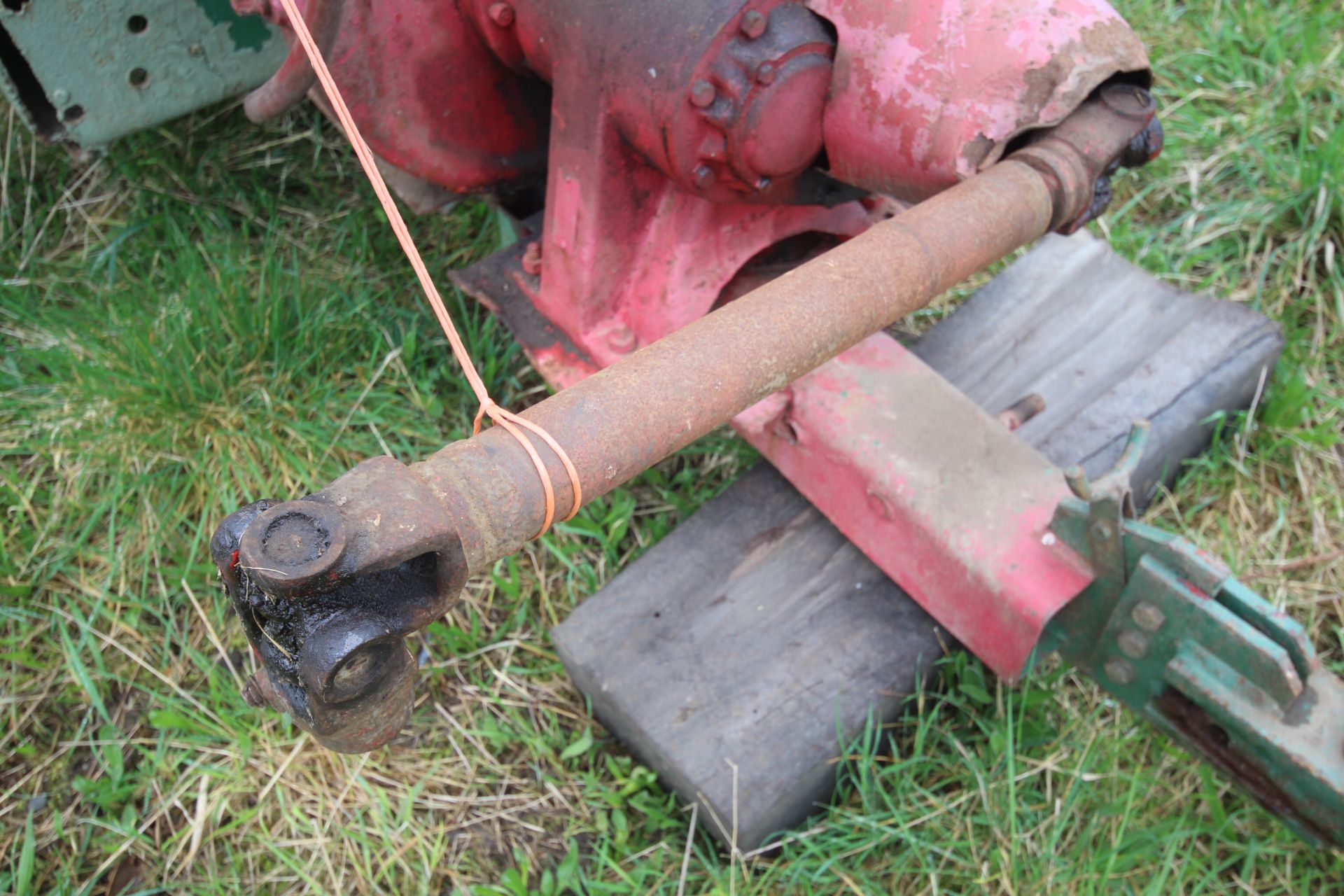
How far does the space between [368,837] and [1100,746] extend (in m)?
1.17

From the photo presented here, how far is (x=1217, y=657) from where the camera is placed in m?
1.36

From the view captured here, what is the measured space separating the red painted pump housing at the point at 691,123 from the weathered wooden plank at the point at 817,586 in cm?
13

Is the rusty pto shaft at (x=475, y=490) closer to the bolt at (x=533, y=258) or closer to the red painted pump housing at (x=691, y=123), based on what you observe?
the red painted pump housing at (x=691, y=123)

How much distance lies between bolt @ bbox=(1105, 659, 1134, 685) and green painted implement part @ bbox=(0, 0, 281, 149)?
1.83 metres

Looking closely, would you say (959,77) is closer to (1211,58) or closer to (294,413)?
(294,413)

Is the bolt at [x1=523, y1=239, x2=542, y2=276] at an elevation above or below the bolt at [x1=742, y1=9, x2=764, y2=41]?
below

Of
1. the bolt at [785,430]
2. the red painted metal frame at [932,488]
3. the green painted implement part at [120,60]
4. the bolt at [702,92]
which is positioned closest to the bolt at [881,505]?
the red painted metal frame at [932,488]

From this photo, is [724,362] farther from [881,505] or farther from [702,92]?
[881,505]

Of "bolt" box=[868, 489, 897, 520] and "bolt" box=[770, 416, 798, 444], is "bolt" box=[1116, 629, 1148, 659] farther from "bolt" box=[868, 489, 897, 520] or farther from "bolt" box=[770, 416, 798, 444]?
"bolt" box=[770, 416, 798, 444]

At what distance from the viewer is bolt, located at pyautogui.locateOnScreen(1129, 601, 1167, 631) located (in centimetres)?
138

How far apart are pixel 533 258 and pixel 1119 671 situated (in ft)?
3.66

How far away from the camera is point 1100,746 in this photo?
69.1 inches

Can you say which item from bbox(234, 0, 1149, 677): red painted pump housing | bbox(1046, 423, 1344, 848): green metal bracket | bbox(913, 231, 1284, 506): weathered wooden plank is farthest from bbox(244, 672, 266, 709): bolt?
bbox(913, 231, 1284, 506): weathered wooden plank

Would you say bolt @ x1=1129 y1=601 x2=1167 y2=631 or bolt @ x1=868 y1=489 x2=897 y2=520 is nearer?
bolt @ x1=1129 y1=601 x2=1167 y2=631
